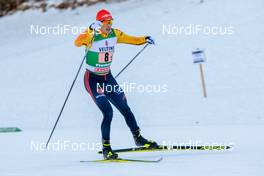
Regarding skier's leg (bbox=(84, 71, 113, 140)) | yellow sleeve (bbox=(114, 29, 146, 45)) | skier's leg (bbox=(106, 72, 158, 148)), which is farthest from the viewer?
yellow sleeve (bbox=(114, 29, 146, 45))

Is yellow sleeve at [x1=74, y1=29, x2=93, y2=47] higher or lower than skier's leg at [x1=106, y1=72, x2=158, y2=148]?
higher

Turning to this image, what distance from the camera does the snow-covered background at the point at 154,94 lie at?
7.32 metres

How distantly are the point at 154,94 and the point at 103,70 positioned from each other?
624cm

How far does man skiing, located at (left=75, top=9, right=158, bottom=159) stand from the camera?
7.39 metres

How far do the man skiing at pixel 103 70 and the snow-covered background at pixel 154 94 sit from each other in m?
0.49

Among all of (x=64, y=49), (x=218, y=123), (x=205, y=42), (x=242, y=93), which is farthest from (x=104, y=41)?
(x=64, y=49)

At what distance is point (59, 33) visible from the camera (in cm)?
2169

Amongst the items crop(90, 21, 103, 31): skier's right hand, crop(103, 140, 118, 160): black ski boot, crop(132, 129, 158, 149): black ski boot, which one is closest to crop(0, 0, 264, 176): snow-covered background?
crop(132, 129, 158, 149): black ski boot

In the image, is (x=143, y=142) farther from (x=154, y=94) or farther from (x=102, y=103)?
(x=154, y=94)

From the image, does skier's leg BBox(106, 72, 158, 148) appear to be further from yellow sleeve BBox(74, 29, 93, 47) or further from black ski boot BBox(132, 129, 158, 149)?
yellow sleeve BBox(74, 29, 93, 47)

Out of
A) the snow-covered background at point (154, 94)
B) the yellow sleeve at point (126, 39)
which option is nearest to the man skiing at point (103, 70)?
the yellow sleeve at point (126, 39)

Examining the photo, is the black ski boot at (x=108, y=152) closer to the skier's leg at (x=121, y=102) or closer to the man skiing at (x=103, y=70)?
the man skiing at (x=103, y=70)

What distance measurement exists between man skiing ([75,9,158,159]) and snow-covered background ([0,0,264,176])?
19.4 inches

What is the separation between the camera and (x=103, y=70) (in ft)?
24.8
